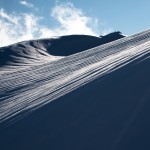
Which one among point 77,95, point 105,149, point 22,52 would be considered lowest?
point 105,149

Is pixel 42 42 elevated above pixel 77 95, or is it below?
above

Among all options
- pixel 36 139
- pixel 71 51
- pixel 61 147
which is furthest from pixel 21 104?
pixel 71 51

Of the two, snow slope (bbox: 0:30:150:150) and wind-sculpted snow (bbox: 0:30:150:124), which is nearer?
snow slope (bbox: 0:30:150:150)

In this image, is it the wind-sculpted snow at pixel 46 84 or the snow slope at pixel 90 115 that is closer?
the snow slope at pixel 90 115

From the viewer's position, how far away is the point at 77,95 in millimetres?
2678

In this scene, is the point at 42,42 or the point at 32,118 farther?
the point at 42,42

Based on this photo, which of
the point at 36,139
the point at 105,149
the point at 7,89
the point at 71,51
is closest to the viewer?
the point at 105,149

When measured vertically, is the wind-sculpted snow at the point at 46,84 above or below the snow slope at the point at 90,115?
above

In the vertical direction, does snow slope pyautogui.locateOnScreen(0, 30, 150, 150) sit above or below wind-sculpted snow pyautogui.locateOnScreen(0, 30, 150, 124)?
below

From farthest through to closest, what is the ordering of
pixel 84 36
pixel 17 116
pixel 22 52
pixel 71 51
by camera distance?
pixel 84 36 → pixel 71 51 → pixel 22 52 → pixel 17 116

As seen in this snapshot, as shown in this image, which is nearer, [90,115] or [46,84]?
[90,115]

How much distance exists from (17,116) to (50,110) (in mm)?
347

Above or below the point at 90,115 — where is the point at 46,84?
above

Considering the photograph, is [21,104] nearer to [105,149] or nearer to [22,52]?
[105,149]
